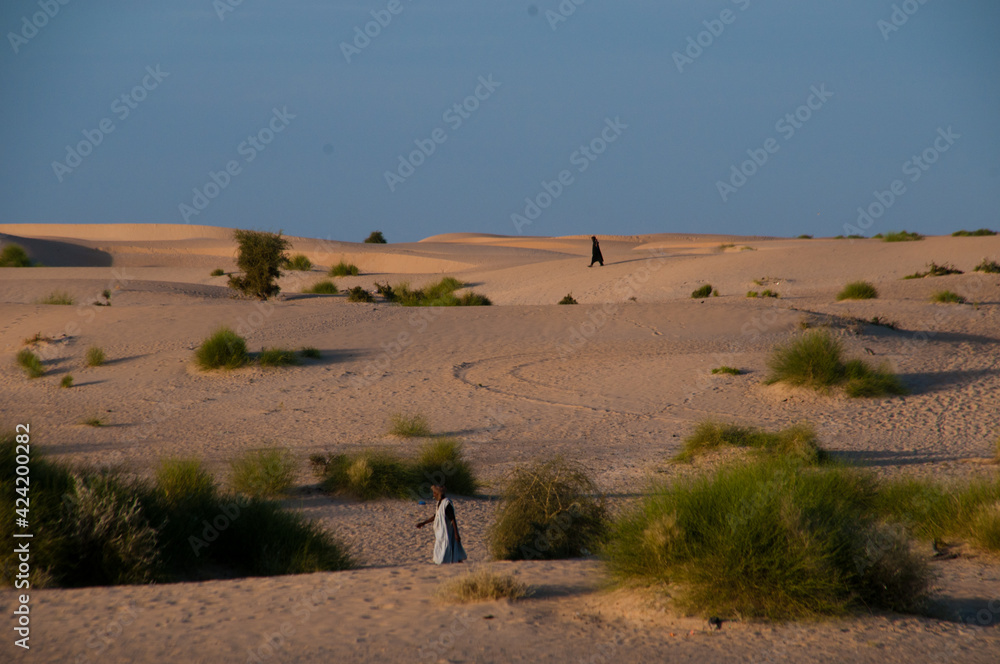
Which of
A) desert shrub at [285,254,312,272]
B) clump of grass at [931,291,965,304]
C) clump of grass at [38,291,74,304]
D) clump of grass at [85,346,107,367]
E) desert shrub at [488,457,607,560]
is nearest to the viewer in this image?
desert shrub at [488,457,607,560]

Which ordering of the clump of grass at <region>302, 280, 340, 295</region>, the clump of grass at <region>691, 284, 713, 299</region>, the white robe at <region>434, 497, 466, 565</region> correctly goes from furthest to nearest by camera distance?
the clump of grass at <region>302, 280, 340, 295</region>
the clump of grass at <region>691, 284, 713, 299</region>
the white robe at <region>434, 497, 466, 565</region>

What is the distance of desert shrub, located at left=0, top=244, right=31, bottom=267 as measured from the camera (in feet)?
144

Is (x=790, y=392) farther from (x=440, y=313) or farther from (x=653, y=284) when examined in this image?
(x=653, y=284)

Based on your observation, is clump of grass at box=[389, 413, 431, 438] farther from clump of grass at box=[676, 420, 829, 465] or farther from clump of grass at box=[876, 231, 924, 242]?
clump of grass at box=[876, 231, 924, 242]

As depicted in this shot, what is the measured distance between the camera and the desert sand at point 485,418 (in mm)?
5109

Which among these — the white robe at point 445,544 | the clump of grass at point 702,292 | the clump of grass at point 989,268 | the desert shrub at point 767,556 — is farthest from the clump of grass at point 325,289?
the desert shrub at point 767,556

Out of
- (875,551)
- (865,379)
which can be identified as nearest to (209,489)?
(875,551)

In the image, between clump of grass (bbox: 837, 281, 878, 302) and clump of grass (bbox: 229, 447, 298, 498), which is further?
clump of grass (bbox: 837, 281, 878, 302)

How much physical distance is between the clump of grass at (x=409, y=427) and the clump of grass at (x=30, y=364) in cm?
908

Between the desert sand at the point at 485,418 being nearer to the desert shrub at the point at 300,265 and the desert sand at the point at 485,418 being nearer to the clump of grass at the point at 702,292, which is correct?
the clump of grass at the point at 702,292

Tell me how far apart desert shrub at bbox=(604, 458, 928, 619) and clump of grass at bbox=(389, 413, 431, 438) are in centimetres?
792

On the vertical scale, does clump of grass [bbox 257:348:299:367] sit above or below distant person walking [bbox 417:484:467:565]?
above

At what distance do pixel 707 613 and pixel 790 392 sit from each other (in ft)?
37.5

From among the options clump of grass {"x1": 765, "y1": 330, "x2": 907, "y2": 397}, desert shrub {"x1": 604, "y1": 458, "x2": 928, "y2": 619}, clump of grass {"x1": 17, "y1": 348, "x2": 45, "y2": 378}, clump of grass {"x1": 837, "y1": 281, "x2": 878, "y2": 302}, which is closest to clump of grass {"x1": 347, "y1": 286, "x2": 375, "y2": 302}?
clump of grass {"x1": 17, "y1": 348, "x2": 45, "y2": 378}
